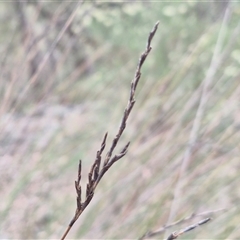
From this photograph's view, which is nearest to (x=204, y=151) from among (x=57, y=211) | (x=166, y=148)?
(x=166, y=148)

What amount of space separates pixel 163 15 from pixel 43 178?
0.65 m

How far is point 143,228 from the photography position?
0.86m

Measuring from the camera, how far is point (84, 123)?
1.67m

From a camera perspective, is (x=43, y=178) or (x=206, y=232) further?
(x=43, y=178)

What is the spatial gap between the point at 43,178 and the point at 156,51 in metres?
0.66

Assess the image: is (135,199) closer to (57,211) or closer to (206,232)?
(206,232)

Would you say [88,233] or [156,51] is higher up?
[156,51]

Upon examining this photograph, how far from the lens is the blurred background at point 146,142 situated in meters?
0.87

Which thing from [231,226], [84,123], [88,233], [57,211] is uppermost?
[84,123]

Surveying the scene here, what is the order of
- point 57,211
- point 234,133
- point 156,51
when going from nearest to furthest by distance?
point 234,133 < point 57,211 < point 156,51

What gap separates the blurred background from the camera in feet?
2.85

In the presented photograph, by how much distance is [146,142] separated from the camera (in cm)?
104

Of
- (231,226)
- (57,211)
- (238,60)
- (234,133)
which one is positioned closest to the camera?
(231,226)

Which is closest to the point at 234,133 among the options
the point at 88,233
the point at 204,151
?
the point at 204,151
